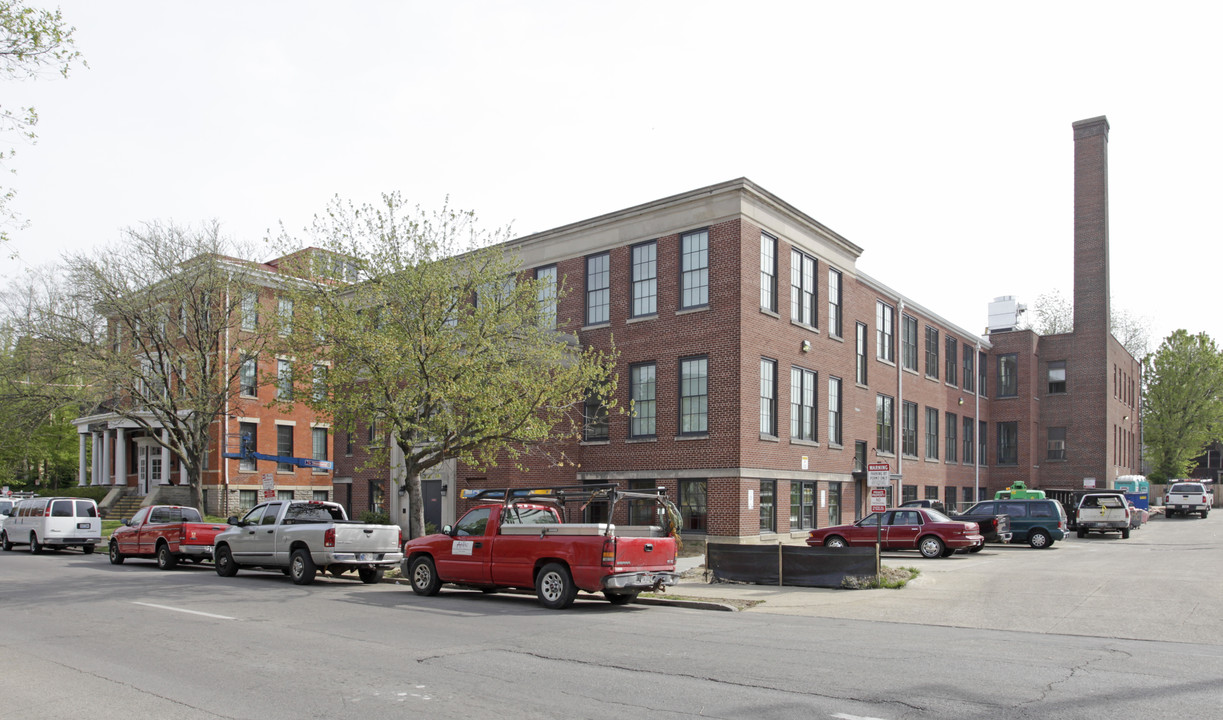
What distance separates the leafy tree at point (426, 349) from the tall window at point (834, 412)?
40.3 ft

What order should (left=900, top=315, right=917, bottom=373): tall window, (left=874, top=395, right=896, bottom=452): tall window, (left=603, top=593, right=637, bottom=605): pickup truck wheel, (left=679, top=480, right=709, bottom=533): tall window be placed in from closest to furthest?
(left=603, top=593, right=637, bottom=605): pickup truck wheel, (left=679, top=480, right=709, bottom=533): tall window, (left=874, top=395, right=896, bottom=452): tall window, (left=900, top=315, right=917, bottom=373): tall window

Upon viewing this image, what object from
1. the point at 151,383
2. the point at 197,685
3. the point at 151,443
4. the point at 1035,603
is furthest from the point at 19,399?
the point at 1035,603

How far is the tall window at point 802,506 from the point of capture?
97.3ft

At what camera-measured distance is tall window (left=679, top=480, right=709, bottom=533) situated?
89.6ft

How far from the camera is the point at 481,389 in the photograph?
21219 mm

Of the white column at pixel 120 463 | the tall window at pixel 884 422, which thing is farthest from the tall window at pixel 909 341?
the white column at pixel 120 463

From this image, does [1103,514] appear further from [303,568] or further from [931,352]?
[303,568]

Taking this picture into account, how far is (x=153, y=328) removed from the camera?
108 ft

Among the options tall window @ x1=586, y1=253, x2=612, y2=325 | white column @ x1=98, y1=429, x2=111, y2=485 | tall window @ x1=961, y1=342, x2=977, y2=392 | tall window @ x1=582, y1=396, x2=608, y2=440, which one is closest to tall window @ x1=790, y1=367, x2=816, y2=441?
tall window @ x1=582, y1=396, x2=608, y2=440

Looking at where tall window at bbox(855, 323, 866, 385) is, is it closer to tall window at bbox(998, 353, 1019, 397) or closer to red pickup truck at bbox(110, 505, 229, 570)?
tall window at bbox(998, 353, 1019, 397)

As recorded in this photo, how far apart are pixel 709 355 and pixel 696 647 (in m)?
16.7

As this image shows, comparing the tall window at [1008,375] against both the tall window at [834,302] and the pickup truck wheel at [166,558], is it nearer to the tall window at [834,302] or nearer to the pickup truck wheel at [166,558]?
the tall window at [834,302]

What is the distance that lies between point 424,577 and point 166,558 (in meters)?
10.9

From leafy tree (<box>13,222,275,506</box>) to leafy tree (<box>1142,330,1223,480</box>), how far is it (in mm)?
73541
